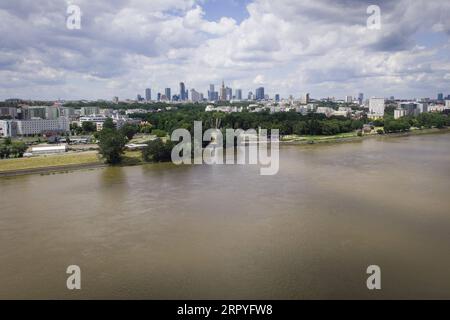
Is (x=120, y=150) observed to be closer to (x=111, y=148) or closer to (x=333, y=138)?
(x=111, y=148)

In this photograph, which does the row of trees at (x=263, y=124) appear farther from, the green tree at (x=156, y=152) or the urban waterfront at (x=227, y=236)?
the urban waterfront at (x=227, y=236)

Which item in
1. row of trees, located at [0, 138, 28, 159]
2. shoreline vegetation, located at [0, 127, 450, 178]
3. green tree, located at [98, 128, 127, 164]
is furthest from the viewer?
row of trees, located at [0, 138, 28, 159]

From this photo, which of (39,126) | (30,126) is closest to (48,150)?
(30,126)

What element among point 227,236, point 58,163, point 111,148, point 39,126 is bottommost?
point 227,236

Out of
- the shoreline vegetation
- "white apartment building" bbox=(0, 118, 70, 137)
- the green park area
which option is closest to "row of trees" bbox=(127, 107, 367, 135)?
"white apartment building" bbox=(0, 118, 70, 137)

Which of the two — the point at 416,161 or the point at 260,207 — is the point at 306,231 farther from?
the point at 416,161

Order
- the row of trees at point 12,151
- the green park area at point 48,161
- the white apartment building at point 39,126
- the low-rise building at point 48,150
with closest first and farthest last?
the green park area at point 48,161
the row of trees at point 12,151
the low-rise building at point 48,150
the white apartment building at point 39,126

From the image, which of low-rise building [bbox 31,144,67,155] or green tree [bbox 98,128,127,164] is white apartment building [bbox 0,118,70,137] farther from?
green tree [bbox 98,128,127,164]

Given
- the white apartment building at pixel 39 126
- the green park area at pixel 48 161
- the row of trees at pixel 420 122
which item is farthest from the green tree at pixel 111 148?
the row of trees at pixel 420 122
